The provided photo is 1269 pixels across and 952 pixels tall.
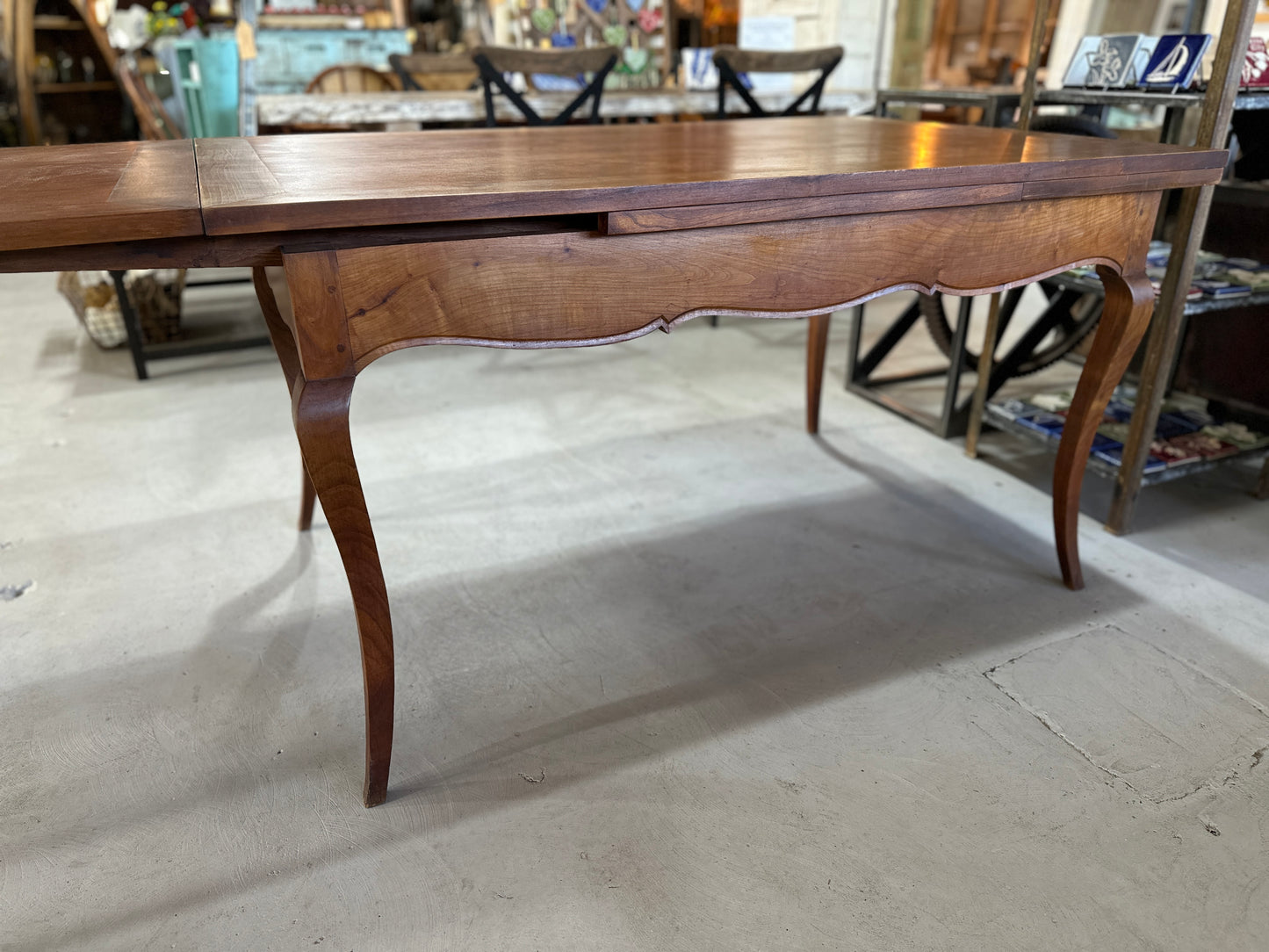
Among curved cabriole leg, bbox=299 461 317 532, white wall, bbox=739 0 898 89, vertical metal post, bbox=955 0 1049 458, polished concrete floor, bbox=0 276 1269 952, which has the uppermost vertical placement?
white wall, bbox=739 0 898 89

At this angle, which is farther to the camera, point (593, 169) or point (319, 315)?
point (593, 169)

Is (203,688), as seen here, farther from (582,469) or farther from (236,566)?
(582,469)

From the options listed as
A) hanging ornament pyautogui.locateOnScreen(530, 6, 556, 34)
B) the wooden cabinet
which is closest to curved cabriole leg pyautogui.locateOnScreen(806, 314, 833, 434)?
hanging ornament pyautogui.locateOnScreen(530, 6, 556, 34)

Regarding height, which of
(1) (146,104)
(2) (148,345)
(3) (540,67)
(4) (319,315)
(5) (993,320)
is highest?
(3) (540,67)

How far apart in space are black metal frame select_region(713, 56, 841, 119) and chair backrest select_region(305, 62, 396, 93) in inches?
59.9

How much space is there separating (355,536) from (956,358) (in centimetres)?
180

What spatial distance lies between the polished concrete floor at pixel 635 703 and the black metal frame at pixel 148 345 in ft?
1.86

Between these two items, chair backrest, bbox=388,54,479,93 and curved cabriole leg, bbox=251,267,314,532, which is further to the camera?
chair backrest, bbox=388,54,479,93

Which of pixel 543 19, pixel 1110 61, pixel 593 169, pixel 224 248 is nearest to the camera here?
pixel 224 248

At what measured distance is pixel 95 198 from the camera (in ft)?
3.12

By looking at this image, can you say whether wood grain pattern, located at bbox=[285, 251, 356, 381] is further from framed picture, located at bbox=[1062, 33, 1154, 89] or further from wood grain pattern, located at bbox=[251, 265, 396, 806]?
framed picture, located at bbox=[1062, 33, 1154, 89]

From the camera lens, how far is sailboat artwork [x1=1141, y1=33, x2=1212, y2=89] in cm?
168

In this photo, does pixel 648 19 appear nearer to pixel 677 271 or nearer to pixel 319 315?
pixel 677 271

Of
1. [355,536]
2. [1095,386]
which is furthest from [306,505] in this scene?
[1095,386]
